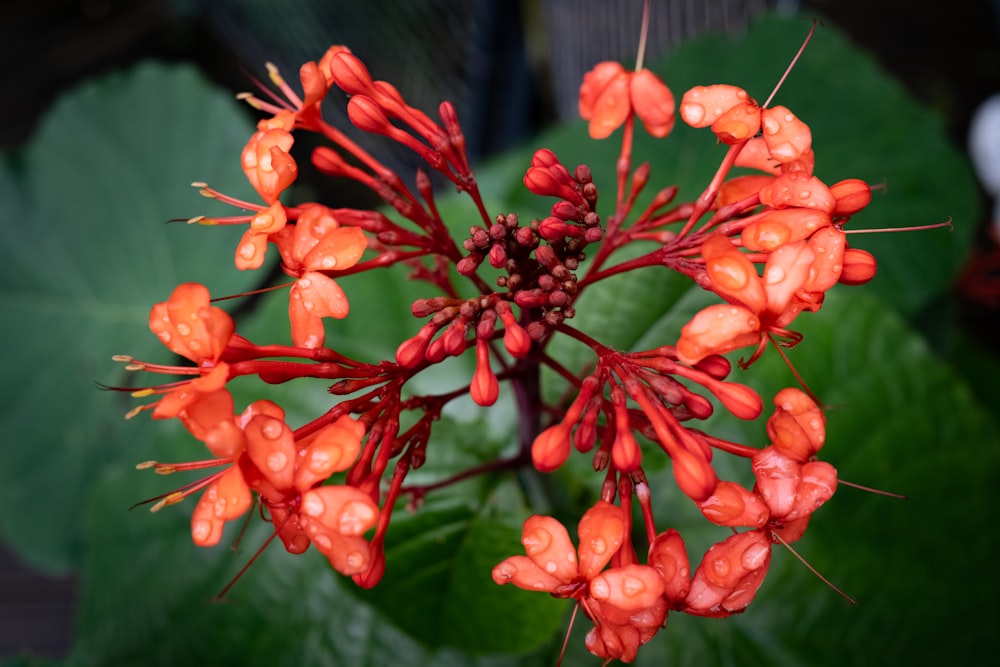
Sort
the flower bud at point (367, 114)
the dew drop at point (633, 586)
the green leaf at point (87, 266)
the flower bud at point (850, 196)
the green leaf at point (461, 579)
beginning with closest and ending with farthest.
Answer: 1. the dew drop at point (633, 586)
2. the flower bud at point (850, 196)
3. the flower bud at point (367, 114)
4. the green leaf at point (461, 579)
5. the green leaf at point (87, 266)

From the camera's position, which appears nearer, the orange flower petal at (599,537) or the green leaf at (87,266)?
the orange flower petal at (599,537)

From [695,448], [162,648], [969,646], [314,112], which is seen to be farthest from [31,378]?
[969,646]

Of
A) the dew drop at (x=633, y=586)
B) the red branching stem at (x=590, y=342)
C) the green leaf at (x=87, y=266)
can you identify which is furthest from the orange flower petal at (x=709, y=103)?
the green leaf at (x=87, y=266)

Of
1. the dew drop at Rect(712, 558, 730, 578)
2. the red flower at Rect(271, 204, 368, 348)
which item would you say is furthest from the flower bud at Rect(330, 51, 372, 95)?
the dew drop at Rect(712, 558, 730, 578)

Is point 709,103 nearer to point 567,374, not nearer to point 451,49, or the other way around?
point 567,374

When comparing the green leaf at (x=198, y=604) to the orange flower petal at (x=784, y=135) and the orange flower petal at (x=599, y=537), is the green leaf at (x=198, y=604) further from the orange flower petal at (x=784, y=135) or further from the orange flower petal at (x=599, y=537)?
the orange flower petal at (x=784, y=135)

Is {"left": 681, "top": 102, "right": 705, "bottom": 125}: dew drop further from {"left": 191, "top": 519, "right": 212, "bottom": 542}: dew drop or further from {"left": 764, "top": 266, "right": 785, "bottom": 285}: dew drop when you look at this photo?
{"left": 191, "top": 519, "right": 212, "bottom": 542}: dew drop

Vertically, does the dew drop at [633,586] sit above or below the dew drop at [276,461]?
above
